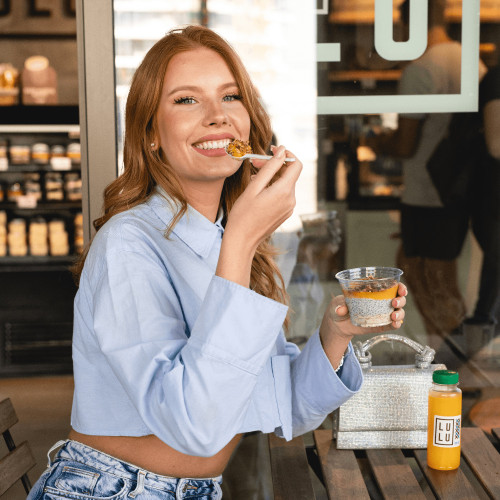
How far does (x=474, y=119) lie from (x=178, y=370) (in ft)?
6.91

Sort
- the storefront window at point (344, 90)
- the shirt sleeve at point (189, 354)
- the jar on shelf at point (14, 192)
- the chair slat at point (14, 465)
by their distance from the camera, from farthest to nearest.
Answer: the jar on shelf at point (14, 192)
the storefront window at point (344, 90)
the chair slat at point (14, 465)
the shirt sleeve at point (189, 354)

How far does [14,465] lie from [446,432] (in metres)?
1.07

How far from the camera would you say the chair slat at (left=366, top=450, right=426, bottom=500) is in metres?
1.56

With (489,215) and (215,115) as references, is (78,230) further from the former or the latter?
(215,115)

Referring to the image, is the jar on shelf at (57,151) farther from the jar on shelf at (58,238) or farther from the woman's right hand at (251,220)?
the woman's right hand at (251,220)

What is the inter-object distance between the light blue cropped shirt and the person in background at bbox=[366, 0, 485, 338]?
1509 millimetres

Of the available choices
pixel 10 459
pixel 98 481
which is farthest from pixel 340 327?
pixel 10 459

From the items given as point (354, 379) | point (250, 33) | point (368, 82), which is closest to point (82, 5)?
point (250, 33)

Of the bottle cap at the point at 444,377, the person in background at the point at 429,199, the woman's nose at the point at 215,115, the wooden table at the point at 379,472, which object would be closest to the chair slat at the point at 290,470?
the wooden table at the point at 379,472

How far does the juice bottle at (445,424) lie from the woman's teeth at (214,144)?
0.75 metres

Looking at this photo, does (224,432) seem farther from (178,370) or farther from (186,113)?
(186,113)

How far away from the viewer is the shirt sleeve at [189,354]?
106 cm

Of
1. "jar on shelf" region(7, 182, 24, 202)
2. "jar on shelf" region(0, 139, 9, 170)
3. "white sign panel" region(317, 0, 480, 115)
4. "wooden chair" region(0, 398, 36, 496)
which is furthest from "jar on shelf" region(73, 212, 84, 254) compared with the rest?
"wooden chair" region(0, 398, 36, 496)

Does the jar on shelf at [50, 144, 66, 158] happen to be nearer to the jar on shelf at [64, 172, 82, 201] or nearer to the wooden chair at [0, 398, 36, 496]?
the jar on shelf at [64, 172, 82, 201]
